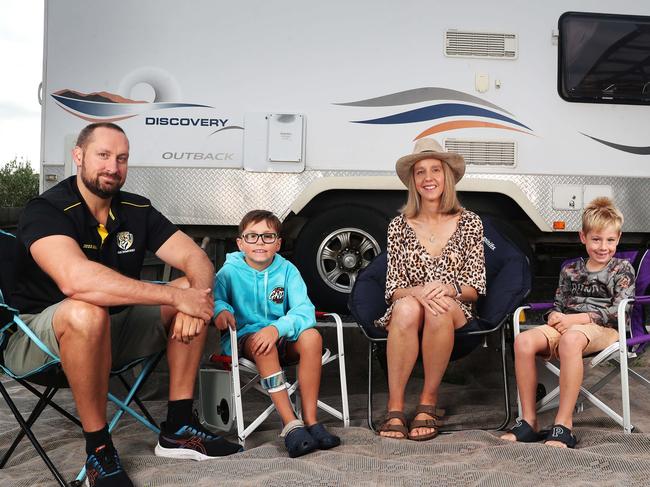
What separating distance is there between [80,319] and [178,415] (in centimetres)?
56

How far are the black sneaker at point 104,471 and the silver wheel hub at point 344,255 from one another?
7.34 feet

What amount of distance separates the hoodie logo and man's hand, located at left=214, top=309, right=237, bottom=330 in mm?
257

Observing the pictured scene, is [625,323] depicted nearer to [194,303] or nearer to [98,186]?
[194,303]

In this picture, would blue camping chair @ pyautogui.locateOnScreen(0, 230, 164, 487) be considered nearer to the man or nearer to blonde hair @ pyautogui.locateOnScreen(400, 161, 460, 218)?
the man

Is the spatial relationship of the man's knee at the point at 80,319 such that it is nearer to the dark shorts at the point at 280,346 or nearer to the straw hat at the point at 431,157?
the dark shorts at the point at 280,346

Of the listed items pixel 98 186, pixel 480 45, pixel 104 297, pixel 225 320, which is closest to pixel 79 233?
pixel 98 186

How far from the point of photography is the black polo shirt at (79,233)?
2472 mm

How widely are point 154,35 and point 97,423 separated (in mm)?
2688

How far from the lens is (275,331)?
8.94ft

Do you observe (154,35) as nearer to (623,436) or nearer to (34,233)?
(34,233)

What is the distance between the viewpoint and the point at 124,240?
106 inches

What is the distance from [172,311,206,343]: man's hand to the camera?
2.47 metres

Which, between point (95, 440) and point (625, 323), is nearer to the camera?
point (95, 440)

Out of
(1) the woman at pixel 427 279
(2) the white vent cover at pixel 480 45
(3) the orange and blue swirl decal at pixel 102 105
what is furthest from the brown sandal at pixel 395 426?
(2) the white vent cover at pixel 480 45
